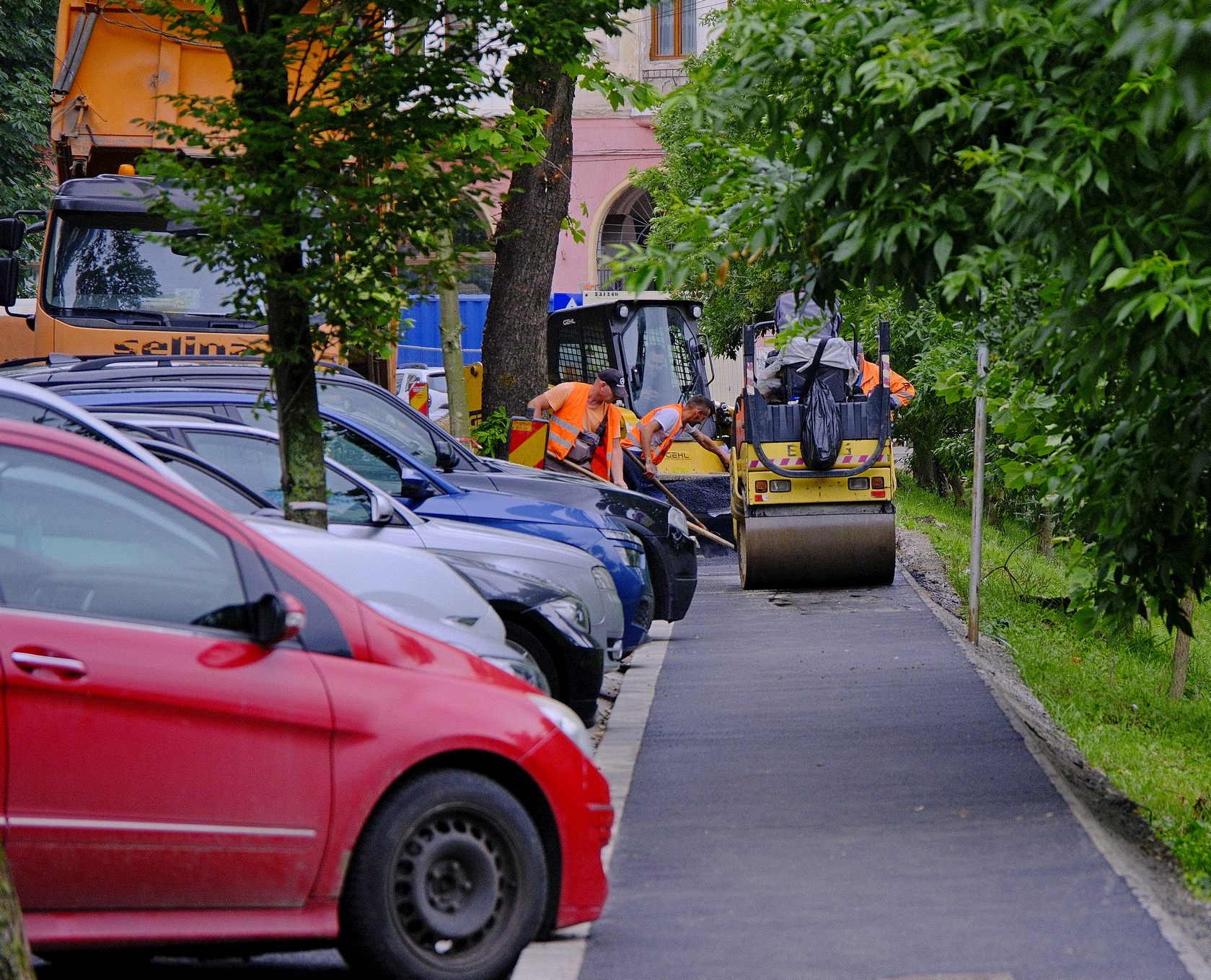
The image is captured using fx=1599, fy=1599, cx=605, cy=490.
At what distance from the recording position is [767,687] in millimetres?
10344

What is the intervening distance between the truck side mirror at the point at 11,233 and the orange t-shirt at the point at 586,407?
4.91 meters

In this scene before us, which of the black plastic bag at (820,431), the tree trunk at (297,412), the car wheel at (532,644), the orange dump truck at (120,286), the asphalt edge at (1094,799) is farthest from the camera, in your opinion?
the black plastic bag at (820,431)

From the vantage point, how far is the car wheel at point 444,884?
4656 millimetres

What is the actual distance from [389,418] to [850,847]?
5.14 m

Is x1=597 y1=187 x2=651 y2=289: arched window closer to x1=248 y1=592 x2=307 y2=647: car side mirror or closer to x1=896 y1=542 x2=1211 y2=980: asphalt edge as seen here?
x1=896 y1=542 x2=1211 y2=980: asphalt edge

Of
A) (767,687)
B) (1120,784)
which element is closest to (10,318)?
(767,687)

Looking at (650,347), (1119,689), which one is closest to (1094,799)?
(1119,689)

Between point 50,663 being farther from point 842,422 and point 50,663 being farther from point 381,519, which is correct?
point 842,422

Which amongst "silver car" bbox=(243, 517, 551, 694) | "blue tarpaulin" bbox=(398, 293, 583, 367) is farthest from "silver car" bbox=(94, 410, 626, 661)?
"blue tarpaulin" bbox=(398, 293, 583, 367)

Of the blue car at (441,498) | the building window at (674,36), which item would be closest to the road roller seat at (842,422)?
the blue car at (441,498)

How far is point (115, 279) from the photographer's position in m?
13.7

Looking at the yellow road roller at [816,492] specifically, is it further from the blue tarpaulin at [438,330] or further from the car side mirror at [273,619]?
the blue tarpaulin at [438,330]

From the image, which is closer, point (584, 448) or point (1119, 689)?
point (1119, 689)

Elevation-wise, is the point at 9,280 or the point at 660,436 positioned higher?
the point at 9,280
